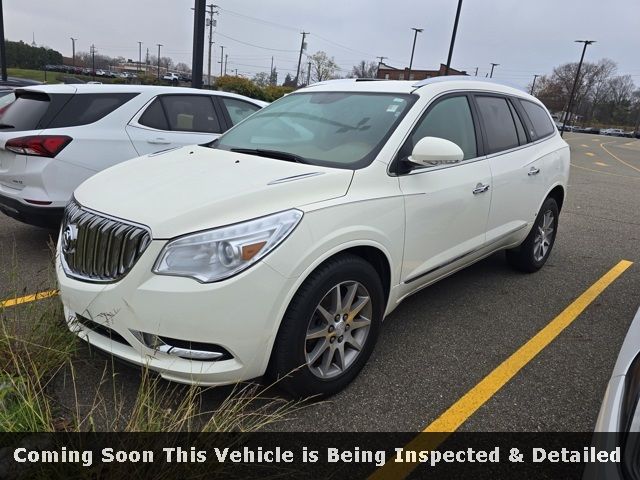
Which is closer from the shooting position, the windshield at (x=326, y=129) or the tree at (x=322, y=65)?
the windshield at (x=326, y=129)

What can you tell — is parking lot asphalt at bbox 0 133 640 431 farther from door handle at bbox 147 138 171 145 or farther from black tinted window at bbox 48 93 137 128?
door handle at bbox 147 138 171 145

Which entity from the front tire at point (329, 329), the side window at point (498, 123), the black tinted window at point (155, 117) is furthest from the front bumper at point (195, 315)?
the black tinted window at point (155, 117)

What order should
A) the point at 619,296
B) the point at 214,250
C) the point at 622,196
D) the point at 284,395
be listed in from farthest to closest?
the point at 622,196 → the point at 619,296 → the point at 284,395 → the point at 214,250

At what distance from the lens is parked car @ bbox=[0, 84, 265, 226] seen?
4641 mm

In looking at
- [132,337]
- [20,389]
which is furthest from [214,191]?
[20,389]

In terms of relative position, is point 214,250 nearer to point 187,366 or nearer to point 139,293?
point 139,293

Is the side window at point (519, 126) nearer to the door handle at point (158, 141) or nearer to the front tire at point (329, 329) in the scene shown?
the front tire at point (329, 329)

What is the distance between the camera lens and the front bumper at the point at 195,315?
2273mm

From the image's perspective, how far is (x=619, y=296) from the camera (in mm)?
4758

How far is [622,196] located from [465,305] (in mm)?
9274

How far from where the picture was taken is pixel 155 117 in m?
5.58

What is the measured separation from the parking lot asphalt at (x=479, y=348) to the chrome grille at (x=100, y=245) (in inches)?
26.2

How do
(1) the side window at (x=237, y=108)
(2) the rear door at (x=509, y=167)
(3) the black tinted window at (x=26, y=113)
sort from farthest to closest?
1. (1) the side window at (x=237, y=108)
2. (3) the black tinted window at (x=26, y=113)
3. (2) the rear door at (x=509, y=167)

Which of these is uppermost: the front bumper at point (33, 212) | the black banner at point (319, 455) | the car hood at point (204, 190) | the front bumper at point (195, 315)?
the car hood at point (204, 190)
